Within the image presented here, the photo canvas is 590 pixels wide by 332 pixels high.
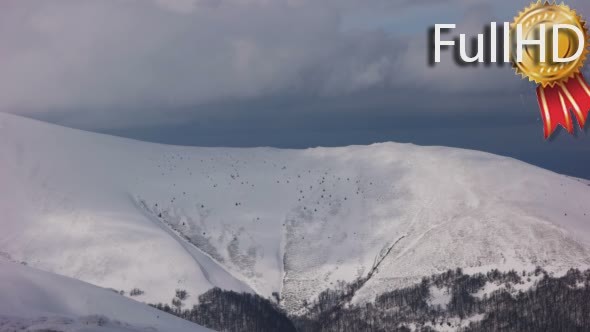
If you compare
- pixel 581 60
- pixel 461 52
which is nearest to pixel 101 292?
pixel 461 52

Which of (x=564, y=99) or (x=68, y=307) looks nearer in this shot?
(x=564, y=99)

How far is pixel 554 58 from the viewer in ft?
313

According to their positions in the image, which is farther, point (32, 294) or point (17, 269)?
point (17, 269)

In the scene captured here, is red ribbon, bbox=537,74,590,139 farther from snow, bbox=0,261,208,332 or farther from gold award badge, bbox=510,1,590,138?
snow, bbox=0,261,208,332

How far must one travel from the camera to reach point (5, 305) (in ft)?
333

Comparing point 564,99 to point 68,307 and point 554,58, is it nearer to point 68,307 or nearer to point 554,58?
point 554,58

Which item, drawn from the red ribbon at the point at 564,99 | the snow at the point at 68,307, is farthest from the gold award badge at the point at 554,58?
the snow at the point at 68,307

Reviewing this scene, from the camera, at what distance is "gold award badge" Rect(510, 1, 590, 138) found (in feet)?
310

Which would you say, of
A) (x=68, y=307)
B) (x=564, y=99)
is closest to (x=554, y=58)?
(x=564, y=99)

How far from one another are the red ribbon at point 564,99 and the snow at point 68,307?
47.7m

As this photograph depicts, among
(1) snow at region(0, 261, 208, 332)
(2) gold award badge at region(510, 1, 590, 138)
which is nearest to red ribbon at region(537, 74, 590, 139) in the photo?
(2) gold award badge at region(510, 1, 590, 138)

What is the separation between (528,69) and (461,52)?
305 inches

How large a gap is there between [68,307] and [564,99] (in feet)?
198

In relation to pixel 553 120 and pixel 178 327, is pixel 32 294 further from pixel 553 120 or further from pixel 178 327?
pixel 553 120
